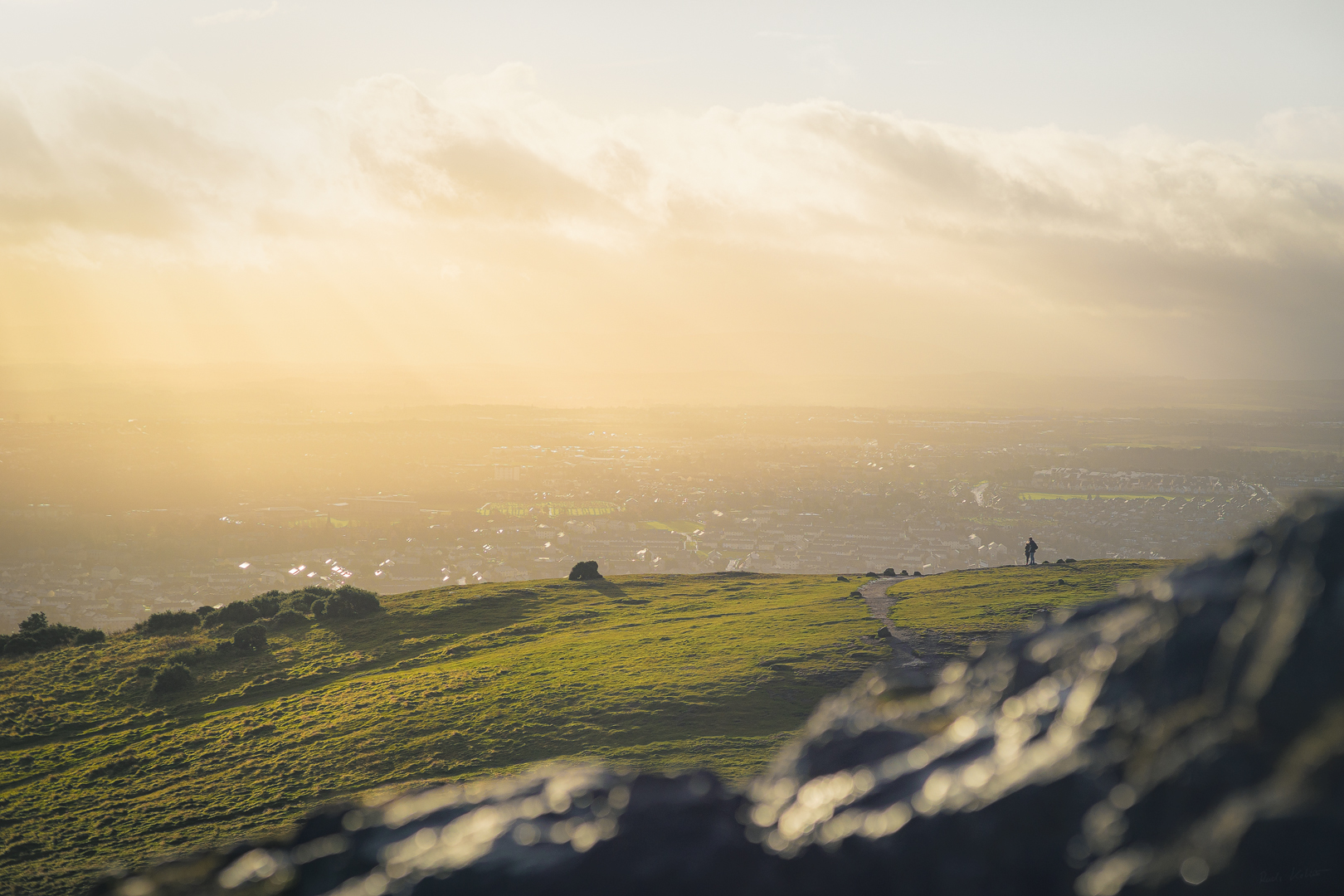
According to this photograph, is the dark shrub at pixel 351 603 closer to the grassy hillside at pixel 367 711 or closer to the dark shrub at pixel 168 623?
the grassy hillside at pixel 367 711

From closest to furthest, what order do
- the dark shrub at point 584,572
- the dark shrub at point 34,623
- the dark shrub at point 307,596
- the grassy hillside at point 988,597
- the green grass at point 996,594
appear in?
the grassy hillside at point 988,597 < the green grass at point 996,594 < the dark shrub at point 34,623 < the dark shrub at point 307,596 < the dark shrub at point 584,572

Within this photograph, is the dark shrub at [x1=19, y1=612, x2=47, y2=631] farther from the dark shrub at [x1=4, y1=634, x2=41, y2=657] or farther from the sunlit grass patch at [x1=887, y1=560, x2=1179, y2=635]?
the sunlit grass patch at [x1=887, y1=560, x2=1179, y2=635]

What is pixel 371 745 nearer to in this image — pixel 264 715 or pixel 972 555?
pixel 264 715

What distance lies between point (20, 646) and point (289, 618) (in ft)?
40.0

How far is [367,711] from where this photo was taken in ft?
102

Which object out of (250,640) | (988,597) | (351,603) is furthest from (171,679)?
(988,597)

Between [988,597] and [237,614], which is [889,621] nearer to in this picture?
[988,597]

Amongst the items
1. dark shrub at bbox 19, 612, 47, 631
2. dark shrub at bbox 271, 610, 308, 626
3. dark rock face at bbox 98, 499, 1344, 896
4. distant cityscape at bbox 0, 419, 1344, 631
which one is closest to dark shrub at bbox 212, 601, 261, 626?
dark shrub at bbox 271, 610, 308, 626

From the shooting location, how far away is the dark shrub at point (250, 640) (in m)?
40.7

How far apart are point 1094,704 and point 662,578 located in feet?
182

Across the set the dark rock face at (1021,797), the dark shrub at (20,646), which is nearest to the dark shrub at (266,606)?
the dark shrub at (20,646)

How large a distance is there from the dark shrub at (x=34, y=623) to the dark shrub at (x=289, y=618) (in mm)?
10980

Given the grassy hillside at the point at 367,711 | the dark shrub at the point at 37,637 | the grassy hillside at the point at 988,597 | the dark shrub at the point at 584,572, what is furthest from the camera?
the dark shrub at the point at 584,572

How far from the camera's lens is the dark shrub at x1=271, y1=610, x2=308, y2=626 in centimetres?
4544
